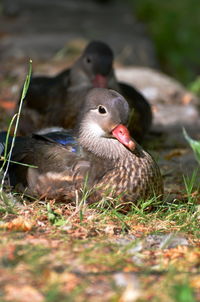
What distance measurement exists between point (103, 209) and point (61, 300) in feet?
4.48

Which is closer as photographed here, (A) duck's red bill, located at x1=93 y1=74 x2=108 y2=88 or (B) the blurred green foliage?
(A) duck's red bill, located at x1=93 y1=74 x2=108 y2=88

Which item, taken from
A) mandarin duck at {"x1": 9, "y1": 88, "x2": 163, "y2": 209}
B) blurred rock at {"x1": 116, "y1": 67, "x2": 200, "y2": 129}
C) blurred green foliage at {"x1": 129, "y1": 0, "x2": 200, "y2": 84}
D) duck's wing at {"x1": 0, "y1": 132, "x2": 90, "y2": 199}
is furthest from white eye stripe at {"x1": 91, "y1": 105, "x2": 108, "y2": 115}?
blurred green foliage at {"x1": 129, "y1": 0, "x2": 200, "y2": 84}

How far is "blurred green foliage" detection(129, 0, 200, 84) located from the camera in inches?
462

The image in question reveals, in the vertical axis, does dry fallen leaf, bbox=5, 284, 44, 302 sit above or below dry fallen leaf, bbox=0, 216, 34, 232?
above

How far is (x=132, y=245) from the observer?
12.1 feet

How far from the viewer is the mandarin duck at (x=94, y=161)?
464 cm

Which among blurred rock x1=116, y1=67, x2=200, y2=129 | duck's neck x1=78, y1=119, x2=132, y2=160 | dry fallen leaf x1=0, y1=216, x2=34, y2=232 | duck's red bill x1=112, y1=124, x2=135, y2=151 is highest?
duck's red bill x1=112, y1=124, x2=135, y2=151

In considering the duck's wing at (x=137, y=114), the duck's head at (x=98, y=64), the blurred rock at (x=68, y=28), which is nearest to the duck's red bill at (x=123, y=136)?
the duck's wing at (x=137, y=114)

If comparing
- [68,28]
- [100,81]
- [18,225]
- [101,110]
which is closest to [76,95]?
[100,81]

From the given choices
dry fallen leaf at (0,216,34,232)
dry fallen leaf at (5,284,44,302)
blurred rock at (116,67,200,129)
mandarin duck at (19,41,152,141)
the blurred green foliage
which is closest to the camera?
dry fallen leaf at (5,284,44,302)

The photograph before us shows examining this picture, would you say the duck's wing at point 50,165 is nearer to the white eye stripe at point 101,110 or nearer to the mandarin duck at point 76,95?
the white eye stripe at point 101,110

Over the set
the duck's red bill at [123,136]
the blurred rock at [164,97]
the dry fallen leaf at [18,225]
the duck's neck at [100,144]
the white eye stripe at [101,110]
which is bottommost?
the blurred rock at [164,97]

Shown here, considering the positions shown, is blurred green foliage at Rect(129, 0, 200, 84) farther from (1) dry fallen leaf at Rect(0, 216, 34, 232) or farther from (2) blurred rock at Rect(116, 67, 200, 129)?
(1) dry fallen leaf at Rect(0, 216, 34, 232)

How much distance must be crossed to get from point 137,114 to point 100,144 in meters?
1.78
